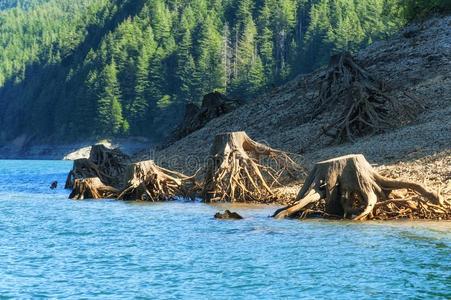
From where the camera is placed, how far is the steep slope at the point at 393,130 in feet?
98.9

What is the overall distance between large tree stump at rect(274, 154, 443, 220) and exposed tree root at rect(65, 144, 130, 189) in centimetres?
1886

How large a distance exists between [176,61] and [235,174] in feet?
444

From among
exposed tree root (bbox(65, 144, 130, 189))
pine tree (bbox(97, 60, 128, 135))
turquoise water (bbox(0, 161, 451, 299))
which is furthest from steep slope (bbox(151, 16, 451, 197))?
pine tree (bbox(97, 60, 128, 135))

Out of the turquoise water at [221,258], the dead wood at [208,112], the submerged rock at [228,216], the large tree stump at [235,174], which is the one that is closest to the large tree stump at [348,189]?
the turquoise water at [221,258]

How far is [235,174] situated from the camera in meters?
30.9

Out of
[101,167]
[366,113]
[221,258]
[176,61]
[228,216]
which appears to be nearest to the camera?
[221,258]

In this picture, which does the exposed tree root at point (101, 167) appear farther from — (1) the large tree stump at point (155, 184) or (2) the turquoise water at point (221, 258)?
(2) the turquoise water at point (221, 258)

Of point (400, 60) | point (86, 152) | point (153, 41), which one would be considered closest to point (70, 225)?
point (400, 60)

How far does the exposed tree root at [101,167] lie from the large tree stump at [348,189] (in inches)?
743

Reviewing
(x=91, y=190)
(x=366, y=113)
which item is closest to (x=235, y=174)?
(x=91, y=190)

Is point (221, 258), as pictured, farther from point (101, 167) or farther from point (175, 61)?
point (175, 61)

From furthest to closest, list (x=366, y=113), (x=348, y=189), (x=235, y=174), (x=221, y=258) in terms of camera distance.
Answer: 1. (x=366, y=113)
2. (x=235, y=174)
3. (x=348, y=189)
4. (x=221, y=258)

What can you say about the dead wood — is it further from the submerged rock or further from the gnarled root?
the submerged rock

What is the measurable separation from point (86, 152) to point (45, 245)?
115 m
